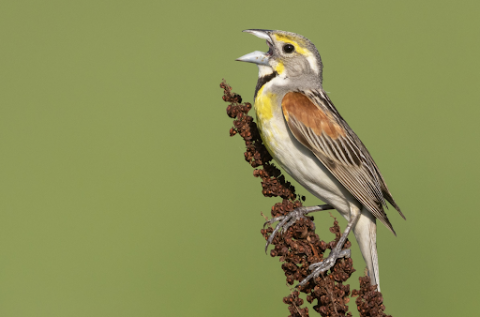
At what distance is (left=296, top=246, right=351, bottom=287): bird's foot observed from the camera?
4.20 metres

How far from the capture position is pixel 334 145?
4652mm

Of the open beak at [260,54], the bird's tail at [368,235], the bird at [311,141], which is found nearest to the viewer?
the bird at [311,141]

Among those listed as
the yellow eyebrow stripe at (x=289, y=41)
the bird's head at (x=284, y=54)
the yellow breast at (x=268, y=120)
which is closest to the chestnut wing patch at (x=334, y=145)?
the yellow breast at (x=268, y=120)

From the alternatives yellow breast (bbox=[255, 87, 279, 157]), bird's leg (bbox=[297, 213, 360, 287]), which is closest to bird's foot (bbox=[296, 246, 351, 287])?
bird's leg (bbox=[297, 213, 360, 287])

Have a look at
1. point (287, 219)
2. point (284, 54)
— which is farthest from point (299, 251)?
point (284, 54)

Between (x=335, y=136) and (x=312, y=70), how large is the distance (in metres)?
0.57

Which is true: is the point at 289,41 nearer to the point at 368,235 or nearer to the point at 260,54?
the point at 260,54

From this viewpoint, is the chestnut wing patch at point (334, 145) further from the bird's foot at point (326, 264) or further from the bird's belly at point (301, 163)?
the bird's foot at point (326, 264)

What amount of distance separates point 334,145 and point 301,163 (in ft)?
0.89

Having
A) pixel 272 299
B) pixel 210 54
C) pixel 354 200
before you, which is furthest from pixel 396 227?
pixel 210 54

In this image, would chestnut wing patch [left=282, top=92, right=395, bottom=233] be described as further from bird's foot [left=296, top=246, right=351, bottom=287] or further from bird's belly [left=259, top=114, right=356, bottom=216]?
bird's foot [left=296, top=246, right=351, bottom=287]

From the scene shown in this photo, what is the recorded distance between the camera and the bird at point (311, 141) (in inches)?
180

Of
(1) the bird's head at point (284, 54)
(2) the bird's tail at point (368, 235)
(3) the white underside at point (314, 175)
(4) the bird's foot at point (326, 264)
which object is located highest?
(1) the bird's head at point (284, 54)

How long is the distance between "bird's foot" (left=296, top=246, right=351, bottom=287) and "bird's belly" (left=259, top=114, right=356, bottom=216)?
0.53 m
